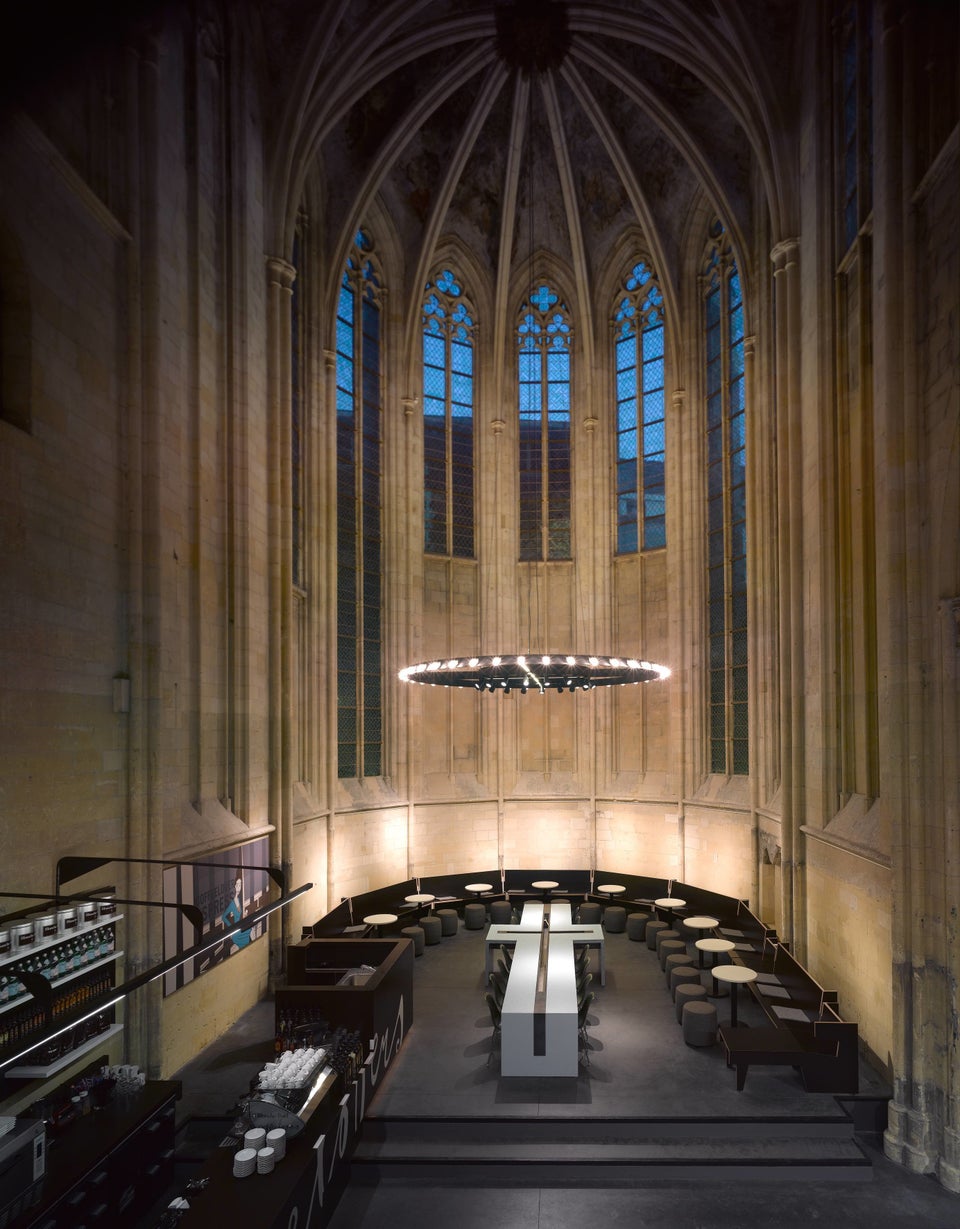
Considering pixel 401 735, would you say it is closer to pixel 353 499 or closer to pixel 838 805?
pixel 353 499

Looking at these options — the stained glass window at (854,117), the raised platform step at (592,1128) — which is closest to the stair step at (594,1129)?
the raised platform step at (592,1128)

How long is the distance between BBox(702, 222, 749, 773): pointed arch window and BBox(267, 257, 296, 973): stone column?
9047mm

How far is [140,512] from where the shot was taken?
9711 millimetres

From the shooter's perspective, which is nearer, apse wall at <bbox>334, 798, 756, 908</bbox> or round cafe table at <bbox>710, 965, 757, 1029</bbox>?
round cafe table at <bbox>710, 965, 757, 1029</bbox>

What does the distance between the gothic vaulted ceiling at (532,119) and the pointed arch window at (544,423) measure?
1.12 metres

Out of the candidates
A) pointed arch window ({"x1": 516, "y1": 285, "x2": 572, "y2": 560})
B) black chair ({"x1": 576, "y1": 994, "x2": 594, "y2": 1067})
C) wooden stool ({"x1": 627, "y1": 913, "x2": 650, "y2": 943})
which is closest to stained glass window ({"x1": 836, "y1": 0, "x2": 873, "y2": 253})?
pointed arch window ({"x1": 516, "y1": 285, "x2": 572, "y2": 560})

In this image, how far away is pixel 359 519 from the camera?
713 inches

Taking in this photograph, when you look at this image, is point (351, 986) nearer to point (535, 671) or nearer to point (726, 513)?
point (535, 671)

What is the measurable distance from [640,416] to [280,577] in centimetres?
1024

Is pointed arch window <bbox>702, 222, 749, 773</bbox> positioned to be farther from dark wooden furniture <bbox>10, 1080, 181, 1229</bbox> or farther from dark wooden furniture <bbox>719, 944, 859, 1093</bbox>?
dark wooden furniture <bbox>10, 1080, 181, 1229</bbox>

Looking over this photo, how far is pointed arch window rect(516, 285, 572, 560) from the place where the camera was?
20.3 metres

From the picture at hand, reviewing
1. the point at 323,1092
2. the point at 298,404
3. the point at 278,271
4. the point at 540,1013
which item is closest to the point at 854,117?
the point at 278,271

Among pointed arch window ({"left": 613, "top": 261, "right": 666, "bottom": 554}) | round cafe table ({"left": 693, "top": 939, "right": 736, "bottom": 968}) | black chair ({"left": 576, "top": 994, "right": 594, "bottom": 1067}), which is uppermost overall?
pointed arch window ({"left": 613, "top": 261, "right": 666, "bottom": 554})

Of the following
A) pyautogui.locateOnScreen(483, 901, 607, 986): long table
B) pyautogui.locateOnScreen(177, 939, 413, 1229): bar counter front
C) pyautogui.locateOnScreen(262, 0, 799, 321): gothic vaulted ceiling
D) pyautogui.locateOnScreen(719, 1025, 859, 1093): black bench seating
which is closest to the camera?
pyautogui.locateOnScreen(177, 939, 413, 1229): bar counter front
